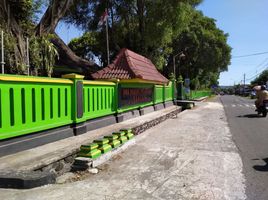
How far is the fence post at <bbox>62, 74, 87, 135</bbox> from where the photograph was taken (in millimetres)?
7961

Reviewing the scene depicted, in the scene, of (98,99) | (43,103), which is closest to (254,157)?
(98,99)

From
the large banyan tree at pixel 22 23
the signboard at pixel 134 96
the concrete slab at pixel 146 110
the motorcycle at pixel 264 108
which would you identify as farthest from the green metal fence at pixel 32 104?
the motorcycle at pixel 264 108

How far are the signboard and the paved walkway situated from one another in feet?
9.89

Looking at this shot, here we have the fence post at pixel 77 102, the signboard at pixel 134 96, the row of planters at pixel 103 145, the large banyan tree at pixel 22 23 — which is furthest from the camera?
the signboard at pixel 134 96

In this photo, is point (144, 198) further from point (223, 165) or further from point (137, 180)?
point (223, 165)

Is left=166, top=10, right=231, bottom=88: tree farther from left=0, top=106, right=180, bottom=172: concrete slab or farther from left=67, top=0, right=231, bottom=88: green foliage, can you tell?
left=0, top=106, right=180, bottom=172: concrete slab

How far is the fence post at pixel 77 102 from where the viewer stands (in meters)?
7.96

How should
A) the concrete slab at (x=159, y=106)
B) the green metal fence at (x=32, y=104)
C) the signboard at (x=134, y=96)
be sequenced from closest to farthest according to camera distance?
the green metal fence at (x=32, y=104) < the signboard at (x=134, y=96) < the concrete slab at (x=159, y=106)

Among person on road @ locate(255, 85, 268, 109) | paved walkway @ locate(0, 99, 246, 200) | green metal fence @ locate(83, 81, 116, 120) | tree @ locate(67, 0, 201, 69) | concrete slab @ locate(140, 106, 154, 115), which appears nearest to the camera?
paved walkway @ locate(0, 99, 246, 200)

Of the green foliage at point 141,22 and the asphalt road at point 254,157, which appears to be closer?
the asphalt road at point 254,157

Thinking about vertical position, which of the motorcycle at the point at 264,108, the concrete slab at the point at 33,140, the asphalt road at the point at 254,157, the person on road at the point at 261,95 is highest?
the person on road at the point at 261,95

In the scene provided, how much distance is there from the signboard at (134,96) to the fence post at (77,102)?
3.35 metres

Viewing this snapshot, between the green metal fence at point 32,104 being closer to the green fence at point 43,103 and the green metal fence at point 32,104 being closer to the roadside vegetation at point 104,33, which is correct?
the green fence at point 43,103

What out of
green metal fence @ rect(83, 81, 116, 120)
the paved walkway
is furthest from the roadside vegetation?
the paved walkway
